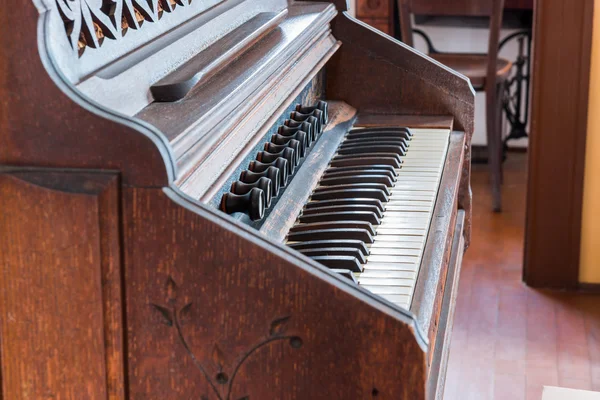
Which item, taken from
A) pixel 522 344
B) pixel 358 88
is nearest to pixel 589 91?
pixel 522 344

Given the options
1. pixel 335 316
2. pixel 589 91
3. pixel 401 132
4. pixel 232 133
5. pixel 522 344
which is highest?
pixel 232 133

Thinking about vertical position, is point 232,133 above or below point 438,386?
above

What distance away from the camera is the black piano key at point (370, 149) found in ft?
6.15

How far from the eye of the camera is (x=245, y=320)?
1.01 meters

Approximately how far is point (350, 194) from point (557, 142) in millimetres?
1600

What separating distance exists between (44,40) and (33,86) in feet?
0.17

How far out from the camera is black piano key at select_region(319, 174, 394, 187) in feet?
5.50

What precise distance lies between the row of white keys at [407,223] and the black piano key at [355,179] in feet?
0.07

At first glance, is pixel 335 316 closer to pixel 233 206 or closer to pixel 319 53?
pixel 233 206

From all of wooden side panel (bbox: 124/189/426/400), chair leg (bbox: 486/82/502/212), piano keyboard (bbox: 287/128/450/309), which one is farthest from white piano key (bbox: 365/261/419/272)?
chair leg (bbox: 486/82/502/212)

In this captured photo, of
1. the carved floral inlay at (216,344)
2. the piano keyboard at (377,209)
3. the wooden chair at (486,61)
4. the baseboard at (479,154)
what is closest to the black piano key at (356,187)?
the piano keyboard at (377,209)

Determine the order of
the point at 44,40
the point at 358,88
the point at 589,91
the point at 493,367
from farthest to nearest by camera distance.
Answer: the point at 589,91, the point at 493,367, the point at 358,88, the point at 44,40

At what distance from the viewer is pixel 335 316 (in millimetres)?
990

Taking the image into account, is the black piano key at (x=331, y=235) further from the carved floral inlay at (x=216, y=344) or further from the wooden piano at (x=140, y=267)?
the carved floral inlay at (x=216, y=344)
